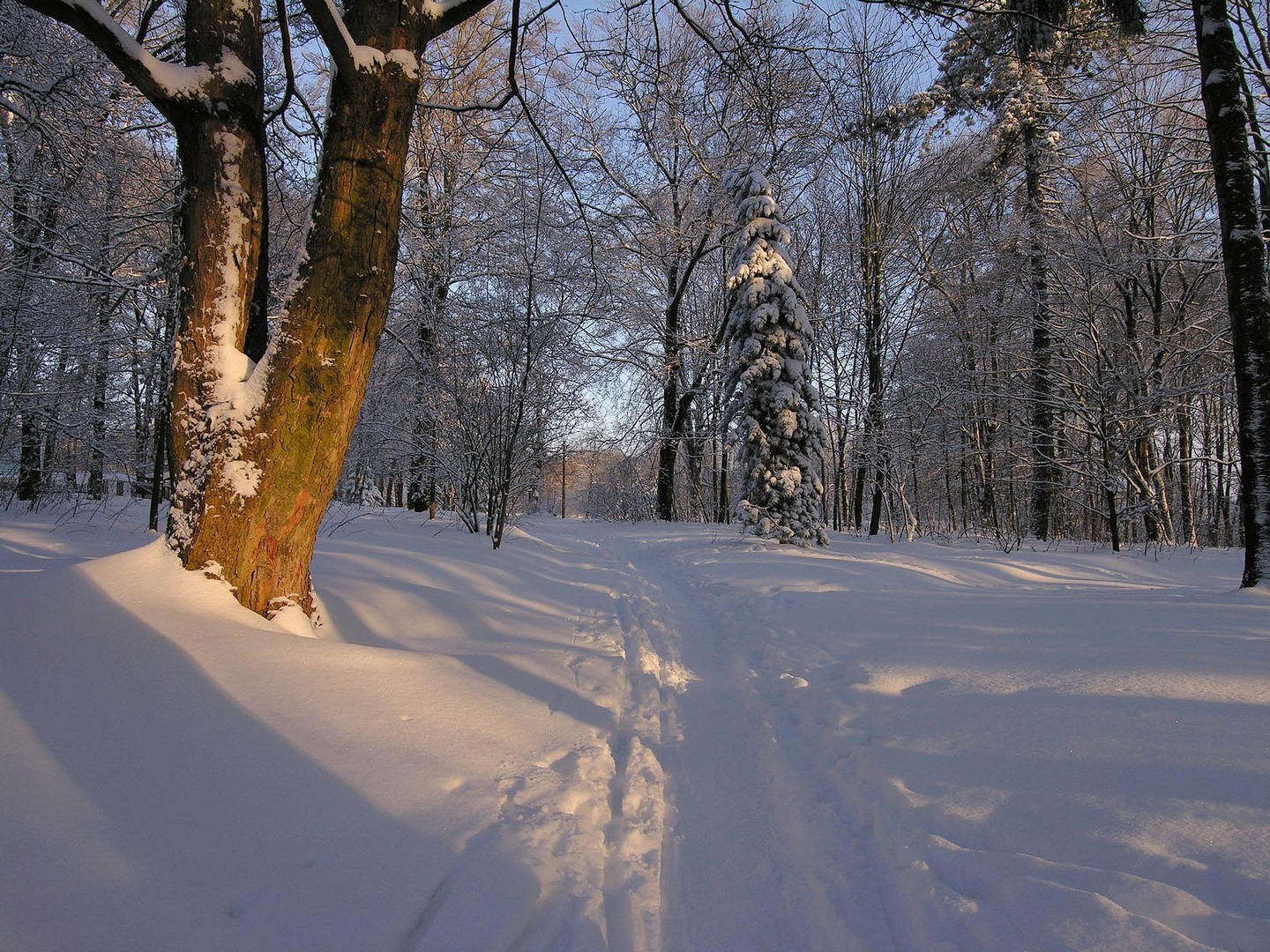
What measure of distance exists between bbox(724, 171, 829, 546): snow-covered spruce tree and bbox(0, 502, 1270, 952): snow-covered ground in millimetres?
5766

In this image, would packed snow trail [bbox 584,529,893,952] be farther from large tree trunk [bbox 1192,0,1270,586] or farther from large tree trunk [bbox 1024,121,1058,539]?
large tree trunk [bbox 1024,121,1058,539]

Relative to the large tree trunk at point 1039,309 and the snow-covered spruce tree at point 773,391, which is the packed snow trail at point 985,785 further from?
the large tree trunk at point 1039,309

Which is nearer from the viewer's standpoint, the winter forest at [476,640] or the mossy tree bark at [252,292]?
the winter forest at [476,640]

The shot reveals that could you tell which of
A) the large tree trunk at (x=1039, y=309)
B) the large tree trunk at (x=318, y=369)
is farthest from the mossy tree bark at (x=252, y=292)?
the large tree trunk at (x=1039, y=309)

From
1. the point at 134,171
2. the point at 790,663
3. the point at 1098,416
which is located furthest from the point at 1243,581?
the point at 134,171

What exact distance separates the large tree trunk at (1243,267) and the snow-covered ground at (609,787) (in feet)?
4.20

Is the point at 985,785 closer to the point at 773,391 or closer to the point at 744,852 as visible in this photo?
the point at 744,852

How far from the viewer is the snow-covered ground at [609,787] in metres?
1.39

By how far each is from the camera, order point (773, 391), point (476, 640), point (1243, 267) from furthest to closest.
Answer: point (773, 391) → point (1243, 267) → point (476, 640)

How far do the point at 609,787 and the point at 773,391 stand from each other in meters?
8.06

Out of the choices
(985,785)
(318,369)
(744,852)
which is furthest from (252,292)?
(985,785)

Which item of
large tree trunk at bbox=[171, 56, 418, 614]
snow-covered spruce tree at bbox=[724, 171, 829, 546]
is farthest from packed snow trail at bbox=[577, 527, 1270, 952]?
snow-covered spruce tree at bbox=[724, 171, 829, 546]

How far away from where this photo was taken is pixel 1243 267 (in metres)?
4.35

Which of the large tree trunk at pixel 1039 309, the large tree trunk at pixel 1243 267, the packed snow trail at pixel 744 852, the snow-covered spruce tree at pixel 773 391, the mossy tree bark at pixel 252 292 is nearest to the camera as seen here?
the packed snow trail at pixel 744 852
